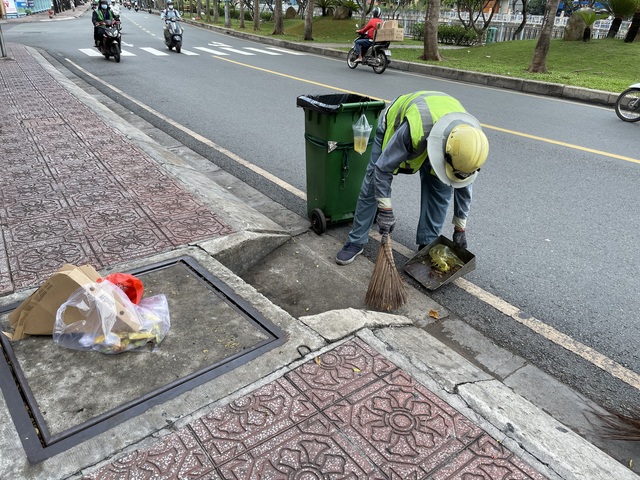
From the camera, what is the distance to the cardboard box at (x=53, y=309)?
231cm

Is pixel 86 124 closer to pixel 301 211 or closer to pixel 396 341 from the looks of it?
pixel 301 211

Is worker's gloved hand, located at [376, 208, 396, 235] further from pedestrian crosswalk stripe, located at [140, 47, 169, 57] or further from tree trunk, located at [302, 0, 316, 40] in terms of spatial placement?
tree trunk, located at [302, 0, 316, 40]

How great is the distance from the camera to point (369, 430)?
1.95 m

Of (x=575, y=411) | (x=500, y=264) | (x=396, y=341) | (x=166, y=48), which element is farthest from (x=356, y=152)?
(x=166, y=48)


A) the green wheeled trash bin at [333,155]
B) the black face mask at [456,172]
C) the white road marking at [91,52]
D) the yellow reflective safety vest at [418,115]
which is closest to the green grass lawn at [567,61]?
the green wheeled trash bin at [333,155]

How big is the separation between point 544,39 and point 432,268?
35.7 ft

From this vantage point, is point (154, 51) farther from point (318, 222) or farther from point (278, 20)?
point (318, 222)

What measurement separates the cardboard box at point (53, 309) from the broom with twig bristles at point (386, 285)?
4.69ft

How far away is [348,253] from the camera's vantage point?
12.0ft

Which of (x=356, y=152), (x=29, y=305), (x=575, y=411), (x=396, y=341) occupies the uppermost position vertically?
(x=356, y=152)

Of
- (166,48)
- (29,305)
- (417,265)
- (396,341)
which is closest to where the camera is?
(29,305)

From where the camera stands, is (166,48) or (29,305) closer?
(29,305)

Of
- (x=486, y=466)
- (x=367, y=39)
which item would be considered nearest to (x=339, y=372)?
(x=486, y=466)

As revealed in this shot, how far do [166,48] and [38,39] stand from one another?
545 centimetres
